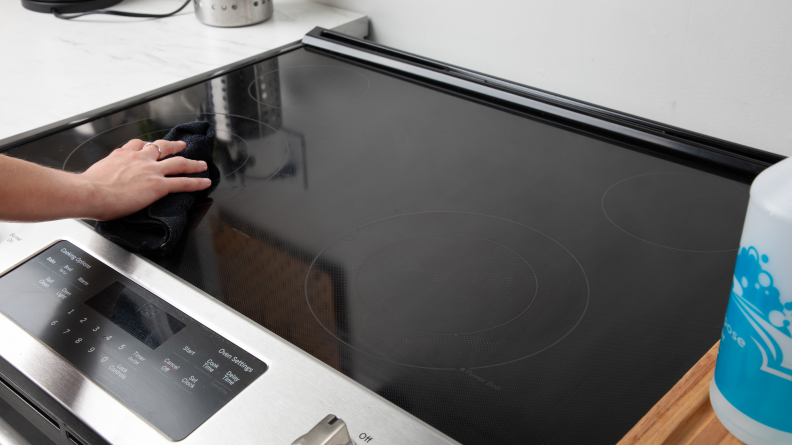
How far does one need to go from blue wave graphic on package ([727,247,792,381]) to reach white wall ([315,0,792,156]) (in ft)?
2.02

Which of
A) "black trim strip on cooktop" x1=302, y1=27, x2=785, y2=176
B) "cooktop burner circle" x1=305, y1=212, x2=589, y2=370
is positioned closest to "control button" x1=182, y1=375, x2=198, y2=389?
"cooktop burner circle" x1=305, y1=212, x2=589, y2=370

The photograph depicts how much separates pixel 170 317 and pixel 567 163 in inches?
22.3

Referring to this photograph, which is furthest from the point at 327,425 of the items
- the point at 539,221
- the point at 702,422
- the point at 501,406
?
the point at 539,221

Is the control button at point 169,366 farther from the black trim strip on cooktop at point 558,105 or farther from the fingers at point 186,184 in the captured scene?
the black trim strip on cooktop at point 558,105

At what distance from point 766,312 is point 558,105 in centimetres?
63

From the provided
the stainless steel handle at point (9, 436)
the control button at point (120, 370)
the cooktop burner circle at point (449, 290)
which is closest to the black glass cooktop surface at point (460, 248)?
the cooktop burner circle at point (449, 290)

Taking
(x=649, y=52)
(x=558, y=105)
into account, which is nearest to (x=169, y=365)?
(x=558, y=105)

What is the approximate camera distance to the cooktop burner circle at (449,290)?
0.55m

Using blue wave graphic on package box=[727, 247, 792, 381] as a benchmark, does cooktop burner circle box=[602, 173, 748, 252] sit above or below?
below

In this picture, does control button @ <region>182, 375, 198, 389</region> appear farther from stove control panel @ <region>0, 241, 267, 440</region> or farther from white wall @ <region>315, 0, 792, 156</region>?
white wall @ <region>315, 0, 792, 156</region>

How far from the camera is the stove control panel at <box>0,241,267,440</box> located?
0.49 m

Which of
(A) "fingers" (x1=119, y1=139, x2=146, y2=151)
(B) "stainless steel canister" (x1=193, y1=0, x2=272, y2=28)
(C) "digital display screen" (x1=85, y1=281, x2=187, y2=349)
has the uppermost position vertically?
(B) "stainless steel canister" (x1=193, y1=0, x2=272, y2=28)

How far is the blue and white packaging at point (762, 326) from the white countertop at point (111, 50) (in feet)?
3.05

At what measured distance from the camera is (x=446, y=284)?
2.02 feet
